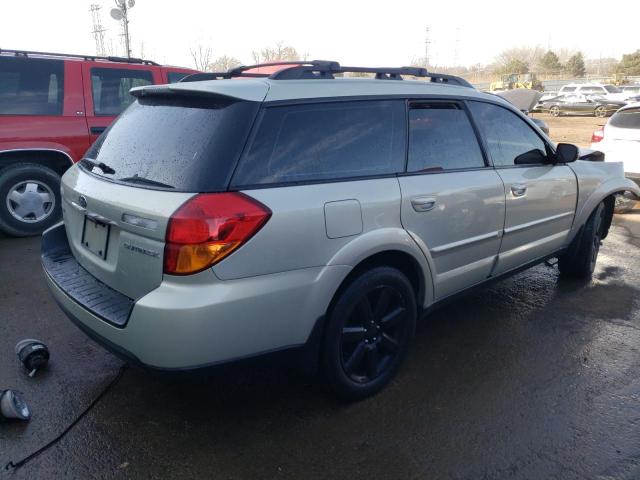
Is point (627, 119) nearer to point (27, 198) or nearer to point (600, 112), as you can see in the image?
point (27, 198)

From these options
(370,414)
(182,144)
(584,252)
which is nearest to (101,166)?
(182,144)

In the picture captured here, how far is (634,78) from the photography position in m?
51.9

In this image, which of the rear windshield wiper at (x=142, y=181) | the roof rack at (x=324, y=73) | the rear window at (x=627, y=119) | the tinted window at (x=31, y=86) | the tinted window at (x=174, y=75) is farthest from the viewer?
the rear window at (x=627, y=119)

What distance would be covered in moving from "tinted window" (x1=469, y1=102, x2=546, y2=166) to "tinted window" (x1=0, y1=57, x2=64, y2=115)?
4722 millimetres

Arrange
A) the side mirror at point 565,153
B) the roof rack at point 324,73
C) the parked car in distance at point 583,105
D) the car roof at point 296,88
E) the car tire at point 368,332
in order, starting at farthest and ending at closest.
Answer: the parked car in distance at point 583,105 < the side mirror at point 565,153 < the roof rack at point 324,73 < the car tire at point 368,332 < the car roof at point 296,88

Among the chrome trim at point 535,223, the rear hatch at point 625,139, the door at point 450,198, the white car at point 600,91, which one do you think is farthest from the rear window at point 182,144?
the white car at point 600,91

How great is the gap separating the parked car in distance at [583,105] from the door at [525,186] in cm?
2763

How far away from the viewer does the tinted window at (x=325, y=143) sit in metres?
2.46

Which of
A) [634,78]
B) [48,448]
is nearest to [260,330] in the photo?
[48,448]

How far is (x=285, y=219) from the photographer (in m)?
2.37

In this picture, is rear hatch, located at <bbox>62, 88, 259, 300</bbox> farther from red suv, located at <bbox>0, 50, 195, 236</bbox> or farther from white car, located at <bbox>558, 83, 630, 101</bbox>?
white car, located at <bbox>558, 83, 630, 101</bbox>

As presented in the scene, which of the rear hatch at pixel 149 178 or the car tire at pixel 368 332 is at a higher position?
the rear hatch at pixel 149 178

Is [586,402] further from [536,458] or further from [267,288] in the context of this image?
[267,288]

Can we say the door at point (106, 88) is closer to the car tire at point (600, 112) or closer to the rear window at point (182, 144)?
the rear window at point (182, 144)
